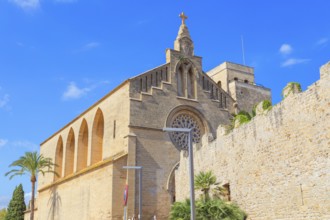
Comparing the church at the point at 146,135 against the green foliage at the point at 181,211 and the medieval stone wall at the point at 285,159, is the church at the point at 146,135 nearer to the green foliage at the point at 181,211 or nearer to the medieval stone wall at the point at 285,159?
the medieval stone wall at the point at 285,159

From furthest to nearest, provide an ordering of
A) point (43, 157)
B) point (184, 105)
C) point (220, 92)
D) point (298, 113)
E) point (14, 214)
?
point (14, 214), point (43, 157), point (220, 92), point (184, 105), point (298, 113)

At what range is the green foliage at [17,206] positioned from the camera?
50531 mm

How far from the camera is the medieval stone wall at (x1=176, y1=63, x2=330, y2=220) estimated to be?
13.7 meters

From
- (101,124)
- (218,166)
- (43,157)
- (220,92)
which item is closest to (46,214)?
(43,157)

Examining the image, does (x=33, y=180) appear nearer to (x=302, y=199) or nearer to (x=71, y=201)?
(x=71, y=201)

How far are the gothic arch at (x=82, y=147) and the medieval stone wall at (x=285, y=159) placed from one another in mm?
19439

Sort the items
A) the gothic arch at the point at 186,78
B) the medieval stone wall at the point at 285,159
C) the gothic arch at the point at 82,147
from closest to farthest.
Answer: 1. the medieval stone wall at the point at 285,159
2. the gothic arch at the point at 186,78
3. the gothic arch at the point at 82,147

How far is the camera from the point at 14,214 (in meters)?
50.5

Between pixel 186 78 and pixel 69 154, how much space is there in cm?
1523

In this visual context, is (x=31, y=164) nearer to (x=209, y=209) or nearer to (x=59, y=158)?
(x=59, y=158)

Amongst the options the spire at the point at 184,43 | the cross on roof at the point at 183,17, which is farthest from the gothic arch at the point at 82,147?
the cross on roof at the point at 183,17

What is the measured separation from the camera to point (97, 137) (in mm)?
34219

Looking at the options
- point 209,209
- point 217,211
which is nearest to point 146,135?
point 209,209

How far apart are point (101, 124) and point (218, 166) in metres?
16.3
